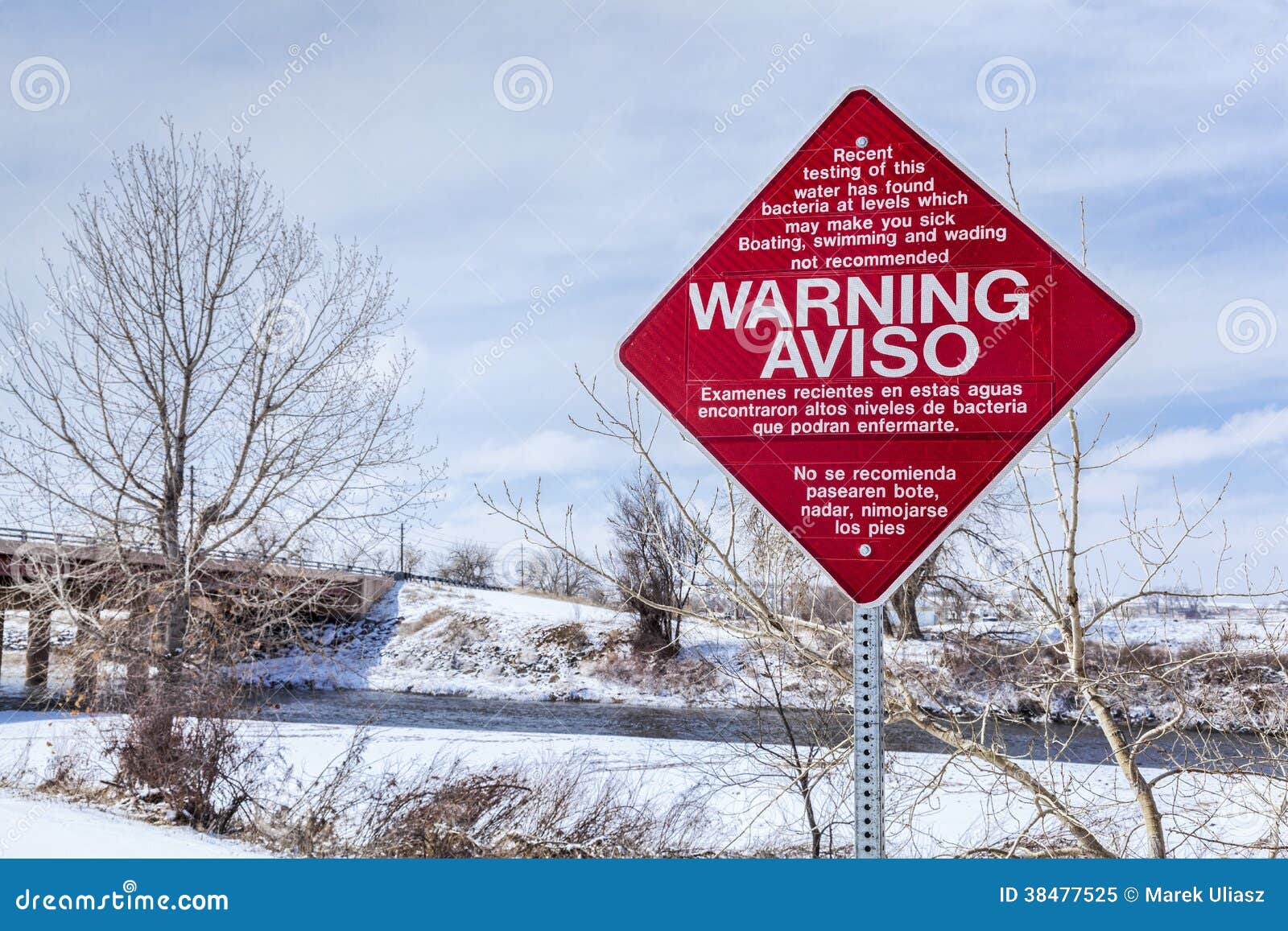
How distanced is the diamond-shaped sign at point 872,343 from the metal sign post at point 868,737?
13cm

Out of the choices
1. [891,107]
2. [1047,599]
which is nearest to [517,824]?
[1047,599]

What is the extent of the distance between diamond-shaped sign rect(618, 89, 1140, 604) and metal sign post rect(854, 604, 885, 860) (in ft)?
0.43

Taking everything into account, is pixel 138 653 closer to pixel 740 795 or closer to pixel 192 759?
pixel 192 759

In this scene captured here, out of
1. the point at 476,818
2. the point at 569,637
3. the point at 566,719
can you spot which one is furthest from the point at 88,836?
the point at 569,637

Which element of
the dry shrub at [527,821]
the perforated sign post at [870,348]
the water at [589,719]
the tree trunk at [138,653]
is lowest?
the water at [589,719]

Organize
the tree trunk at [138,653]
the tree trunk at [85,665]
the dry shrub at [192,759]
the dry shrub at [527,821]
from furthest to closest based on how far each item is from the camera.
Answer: the tree trunk at [85,665]
the tree trunk at [138,653]
the dry shrub at [192,759]
the dry shrub at [527,821]

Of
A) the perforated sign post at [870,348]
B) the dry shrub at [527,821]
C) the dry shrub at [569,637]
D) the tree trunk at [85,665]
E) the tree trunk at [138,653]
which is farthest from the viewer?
the dry shrub at [569,637]

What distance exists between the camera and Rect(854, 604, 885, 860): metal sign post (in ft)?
8.63

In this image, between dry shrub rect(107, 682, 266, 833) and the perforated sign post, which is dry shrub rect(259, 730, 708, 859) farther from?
the perforated sign post

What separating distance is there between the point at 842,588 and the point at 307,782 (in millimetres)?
8958

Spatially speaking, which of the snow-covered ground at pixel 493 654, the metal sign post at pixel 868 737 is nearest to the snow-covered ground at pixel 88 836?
the metal sign post at pixel 868 737

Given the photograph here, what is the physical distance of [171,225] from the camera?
669 inches

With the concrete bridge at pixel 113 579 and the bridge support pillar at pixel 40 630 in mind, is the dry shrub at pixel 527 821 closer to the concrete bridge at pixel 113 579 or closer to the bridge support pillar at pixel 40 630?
the concrete bridge at pixel 113 579

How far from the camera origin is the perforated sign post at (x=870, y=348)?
2.62 m
